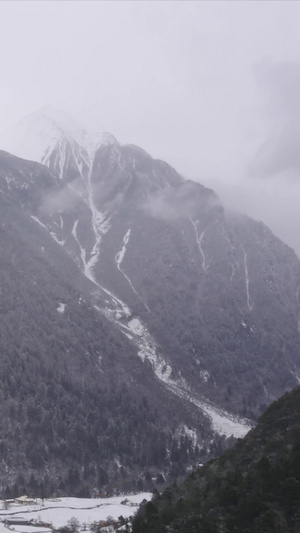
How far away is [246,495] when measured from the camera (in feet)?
282

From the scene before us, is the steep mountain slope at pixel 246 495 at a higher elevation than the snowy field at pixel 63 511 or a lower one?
higher

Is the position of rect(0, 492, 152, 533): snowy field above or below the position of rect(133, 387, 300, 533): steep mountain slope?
below

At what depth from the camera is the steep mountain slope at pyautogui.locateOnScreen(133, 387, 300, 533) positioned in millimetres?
80312

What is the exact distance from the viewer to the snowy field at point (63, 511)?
134 m

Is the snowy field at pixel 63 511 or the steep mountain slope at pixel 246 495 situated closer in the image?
the steep mountain slope at pixel 246 495

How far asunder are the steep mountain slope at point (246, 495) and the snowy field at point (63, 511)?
108ft

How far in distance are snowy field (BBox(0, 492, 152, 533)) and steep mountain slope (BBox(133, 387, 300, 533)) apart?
32785mm

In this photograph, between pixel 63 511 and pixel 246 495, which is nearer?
pixel 246 495

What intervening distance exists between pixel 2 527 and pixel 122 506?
46.2 meters

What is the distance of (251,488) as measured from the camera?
285 feet

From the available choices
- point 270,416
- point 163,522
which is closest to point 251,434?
point 270,416

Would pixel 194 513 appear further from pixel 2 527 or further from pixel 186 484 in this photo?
pixel 2 527

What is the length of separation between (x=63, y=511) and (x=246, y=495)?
258 feet

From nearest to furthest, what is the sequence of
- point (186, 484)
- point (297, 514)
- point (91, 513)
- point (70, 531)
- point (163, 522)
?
point (297, 514), point (163, 522), point (186, 484), point (70, 531), point (91, 513)
